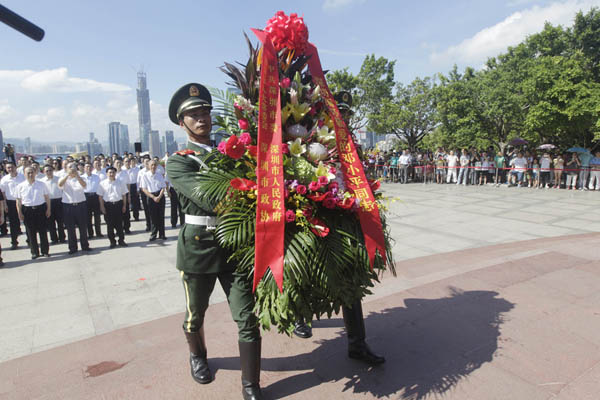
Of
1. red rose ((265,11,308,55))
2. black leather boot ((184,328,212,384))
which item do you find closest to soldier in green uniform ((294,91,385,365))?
red rose ((265,11,308,55))

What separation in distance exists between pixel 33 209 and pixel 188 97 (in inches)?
228

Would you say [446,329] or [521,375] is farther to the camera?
[446,329]

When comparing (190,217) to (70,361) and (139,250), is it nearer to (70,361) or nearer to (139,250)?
(70,361)

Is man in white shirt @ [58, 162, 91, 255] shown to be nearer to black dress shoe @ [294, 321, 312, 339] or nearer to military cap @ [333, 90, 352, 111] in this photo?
black dress shoe @ [294, 321, 312, 339]

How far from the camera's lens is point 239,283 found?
7.86 ft

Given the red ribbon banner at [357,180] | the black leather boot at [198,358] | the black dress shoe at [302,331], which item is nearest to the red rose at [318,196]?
the red ribbon banner at [357,180]

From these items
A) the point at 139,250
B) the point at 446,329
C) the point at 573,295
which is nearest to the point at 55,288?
the point at 139,250

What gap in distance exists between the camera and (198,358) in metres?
2.67

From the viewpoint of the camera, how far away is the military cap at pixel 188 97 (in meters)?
2.67

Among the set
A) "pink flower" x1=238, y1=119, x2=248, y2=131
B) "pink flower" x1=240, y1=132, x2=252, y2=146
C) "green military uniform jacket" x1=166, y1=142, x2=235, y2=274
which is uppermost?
"pink flower" x1=238, y1=119, x2=248, y2=131

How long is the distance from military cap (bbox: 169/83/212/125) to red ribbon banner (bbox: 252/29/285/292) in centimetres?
66

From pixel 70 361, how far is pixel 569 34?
2482 cm

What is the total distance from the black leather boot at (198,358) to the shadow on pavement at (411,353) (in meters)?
0.20

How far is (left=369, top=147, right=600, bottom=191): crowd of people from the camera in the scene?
566 inches
